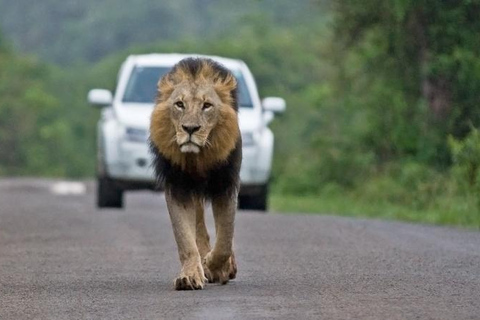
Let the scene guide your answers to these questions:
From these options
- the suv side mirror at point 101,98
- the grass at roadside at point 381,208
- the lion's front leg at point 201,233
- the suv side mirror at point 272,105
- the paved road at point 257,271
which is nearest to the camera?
the paved road at point 257,271

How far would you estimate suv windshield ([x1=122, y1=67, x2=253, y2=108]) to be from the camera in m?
16.3

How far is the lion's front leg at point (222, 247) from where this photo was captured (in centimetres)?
861

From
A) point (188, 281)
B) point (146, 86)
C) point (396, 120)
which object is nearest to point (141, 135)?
point (146, 86)

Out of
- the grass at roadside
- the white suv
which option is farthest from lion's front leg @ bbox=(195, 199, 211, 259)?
the white suv

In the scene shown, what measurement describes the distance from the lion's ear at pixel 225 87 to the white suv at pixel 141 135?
6730 mm

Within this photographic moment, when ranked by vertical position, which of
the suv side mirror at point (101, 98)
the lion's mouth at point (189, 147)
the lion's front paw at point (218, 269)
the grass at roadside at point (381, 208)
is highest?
the lion's mouth at point (189, 147)

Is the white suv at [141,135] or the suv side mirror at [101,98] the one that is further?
the suv side mirror at [101,98]

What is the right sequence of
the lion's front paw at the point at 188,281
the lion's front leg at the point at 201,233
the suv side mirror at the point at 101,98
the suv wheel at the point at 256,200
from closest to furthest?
the lion's front paw at the point at 188,281 < the lion's front leg at the point at 201,233 < the suv wheel at the point at 256,200 < the suv side mirror at the point at 101,98

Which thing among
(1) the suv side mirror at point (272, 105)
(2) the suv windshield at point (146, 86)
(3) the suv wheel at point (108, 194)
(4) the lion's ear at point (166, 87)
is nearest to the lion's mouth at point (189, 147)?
(4) the lion's ear at point (166, 87)

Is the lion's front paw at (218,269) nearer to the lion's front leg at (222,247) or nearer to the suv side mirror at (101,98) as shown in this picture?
the lion's front leg at (222,247)

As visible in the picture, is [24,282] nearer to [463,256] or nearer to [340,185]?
[463,256]

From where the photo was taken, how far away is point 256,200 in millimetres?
16375

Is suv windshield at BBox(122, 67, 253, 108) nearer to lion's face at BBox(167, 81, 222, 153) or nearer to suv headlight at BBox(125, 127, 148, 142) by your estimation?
suv headlight at BBox(125, 127, 148, 142)

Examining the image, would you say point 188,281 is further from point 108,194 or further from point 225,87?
point 108,194
